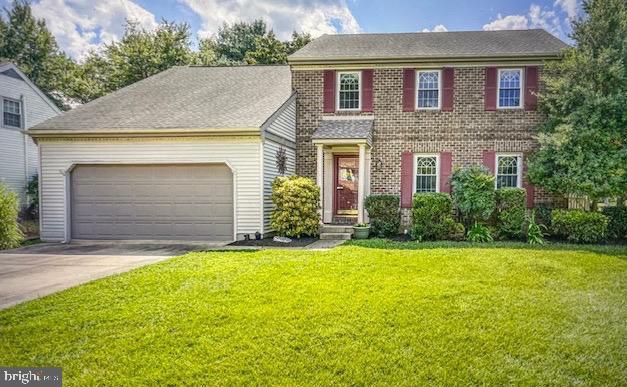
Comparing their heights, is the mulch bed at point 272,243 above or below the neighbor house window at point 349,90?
below

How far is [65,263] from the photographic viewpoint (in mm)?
7227

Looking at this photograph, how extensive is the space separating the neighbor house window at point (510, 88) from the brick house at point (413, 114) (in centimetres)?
3

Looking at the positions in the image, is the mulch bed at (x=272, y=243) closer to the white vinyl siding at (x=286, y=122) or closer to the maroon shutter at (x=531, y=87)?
the white vinyl siding at (x=286, y=122)

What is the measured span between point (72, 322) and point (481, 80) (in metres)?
12.1

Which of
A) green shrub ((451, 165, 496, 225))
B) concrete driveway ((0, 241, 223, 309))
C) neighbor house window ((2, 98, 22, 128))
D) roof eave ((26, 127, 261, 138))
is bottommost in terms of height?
concrete driveway ((0, 241, 223, 309))

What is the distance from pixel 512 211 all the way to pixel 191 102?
33.4ft

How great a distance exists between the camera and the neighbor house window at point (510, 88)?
11.4 m

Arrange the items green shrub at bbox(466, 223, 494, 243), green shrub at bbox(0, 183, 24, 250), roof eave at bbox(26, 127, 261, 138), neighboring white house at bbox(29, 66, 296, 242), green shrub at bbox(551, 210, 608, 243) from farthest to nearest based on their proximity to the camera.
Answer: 1. neighboring white house at bbox(29, 66, 296, 242)
2. roof eave at bbox(26, 127, 261, 138)
3. green shrub at bbox(466, 223, 494, 243)
4. green shrub at bbox(551, 210, 608, 243)
5. green shrub at bbox(0, 183, 24, 250)

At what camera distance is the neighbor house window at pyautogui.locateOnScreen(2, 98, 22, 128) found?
50.3 ft

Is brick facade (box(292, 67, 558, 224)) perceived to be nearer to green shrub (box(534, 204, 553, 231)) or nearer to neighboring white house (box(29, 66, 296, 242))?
green shrub (box(534, 204, 553, 231))

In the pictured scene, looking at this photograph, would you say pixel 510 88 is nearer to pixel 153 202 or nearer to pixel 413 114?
pixel 413 114

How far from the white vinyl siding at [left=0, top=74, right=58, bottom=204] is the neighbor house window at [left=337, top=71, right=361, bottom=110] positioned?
1346 centimetres

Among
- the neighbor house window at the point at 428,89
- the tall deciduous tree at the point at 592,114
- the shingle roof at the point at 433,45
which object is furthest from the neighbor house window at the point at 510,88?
the neighbor house window at the point at 428,89

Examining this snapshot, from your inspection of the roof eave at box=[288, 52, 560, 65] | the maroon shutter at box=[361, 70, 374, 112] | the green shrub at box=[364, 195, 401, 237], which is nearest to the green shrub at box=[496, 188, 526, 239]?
the green shrub at box=[364, 195, 401, 237]
